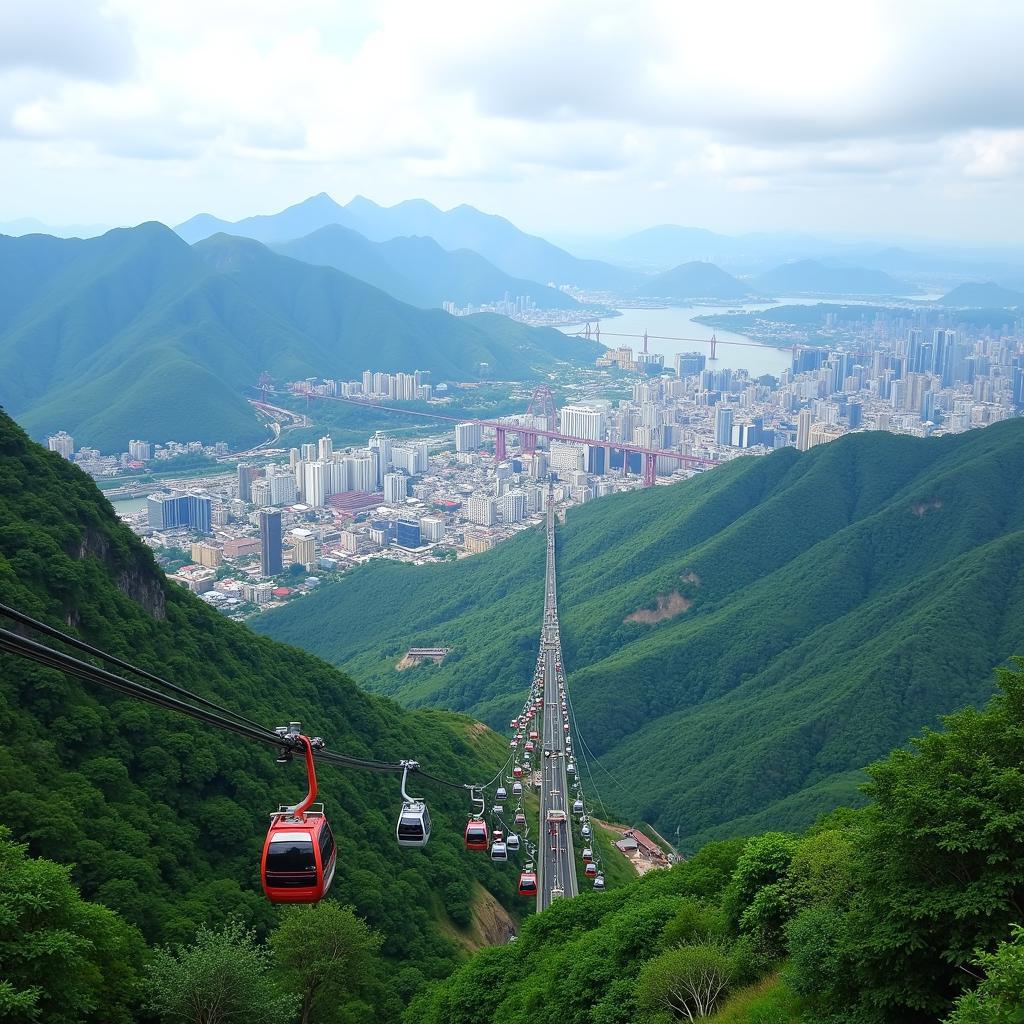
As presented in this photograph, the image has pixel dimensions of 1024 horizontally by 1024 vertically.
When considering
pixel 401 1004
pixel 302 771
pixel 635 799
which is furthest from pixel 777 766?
pixel 401 1004

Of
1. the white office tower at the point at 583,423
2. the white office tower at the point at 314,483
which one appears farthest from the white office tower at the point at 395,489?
the white office tower at the point at 583,423

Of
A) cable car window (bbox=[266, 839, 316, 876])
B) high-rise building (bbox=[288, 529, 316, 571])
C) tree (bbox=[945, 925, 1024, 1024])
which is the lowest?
high-rise building (bbox=[288, 529, 316, 571])

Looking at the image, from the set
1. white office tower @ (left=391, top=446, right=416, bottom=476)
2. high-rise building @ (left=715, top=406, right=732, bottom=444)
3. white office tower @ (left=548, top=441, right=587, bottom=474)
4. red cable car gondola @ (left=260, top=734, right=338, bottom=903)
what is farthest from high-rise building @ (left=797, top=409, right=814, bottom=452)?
red cable car gondola @ (left=260, top=734, right=338, bottom=903)

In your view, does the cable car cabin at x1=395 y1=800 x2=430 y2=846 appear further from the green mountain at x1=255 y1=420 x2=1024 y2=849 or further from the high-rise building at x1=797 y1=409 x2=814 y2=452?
the high-rise building at x1=797 y1=409 x2=814 y2=452

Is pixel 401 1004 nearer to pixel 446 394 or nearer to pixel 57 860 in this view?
pixel 57 860

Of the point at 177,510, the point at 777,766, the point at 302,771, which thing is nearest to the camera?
the point at 302,771

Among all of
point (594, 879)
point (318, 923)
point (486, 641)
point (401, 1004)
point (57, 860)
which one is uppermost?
point (57, 860)

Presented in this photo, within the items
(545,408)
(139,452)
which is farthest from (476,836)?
(545,408)
